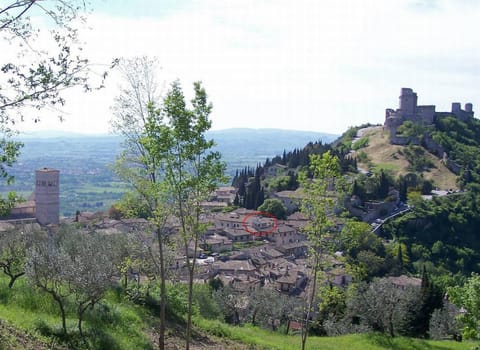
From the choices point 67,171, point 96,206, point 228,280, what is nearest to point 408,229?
point 228,280

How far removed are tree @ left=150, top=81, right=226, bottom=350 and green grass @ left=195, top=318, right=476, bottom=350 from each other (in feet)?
17.7

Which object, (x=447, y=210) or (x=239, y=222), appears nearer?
(x=239, y=222)

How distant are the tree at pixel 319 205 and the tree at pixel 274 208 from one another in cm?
6210

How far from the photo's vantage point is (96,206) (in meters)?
130

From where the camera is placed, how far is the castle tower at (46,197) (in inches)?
2630

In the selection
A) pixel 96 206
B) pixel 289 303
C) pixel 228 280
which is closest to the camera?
pixel 289 303

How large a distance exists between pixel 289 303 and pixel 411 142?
8452 centimetres

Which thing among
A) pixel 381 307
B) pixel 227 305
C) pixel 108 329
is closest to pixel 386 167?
pixel 227 305

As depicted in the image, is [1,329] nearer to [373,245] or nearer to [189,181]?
[189,181]

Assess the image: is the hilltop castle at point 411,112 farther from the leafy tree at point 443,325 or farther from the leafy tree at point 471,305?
the leafy tree at point 471,305

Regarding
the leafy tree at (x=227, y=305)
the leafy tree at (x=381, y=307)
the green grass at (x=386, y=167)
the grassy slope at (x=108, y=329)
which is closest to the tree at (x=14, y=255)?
the grassy slope at (x=108, y=329)

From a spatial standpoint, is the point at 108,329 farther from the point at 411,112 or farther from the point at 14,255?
the point at 411,112

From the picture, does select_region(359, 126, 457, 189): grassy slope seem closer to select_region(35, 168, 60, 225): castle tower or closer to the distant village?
the distant village

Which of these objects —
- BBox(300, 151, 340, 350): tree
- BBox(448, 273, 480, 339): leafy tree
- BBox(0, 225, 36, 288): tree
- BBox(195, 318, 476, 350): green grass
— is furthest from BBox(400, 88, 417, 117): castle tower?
BBox(448, 273, 480, 339): leafy tree
